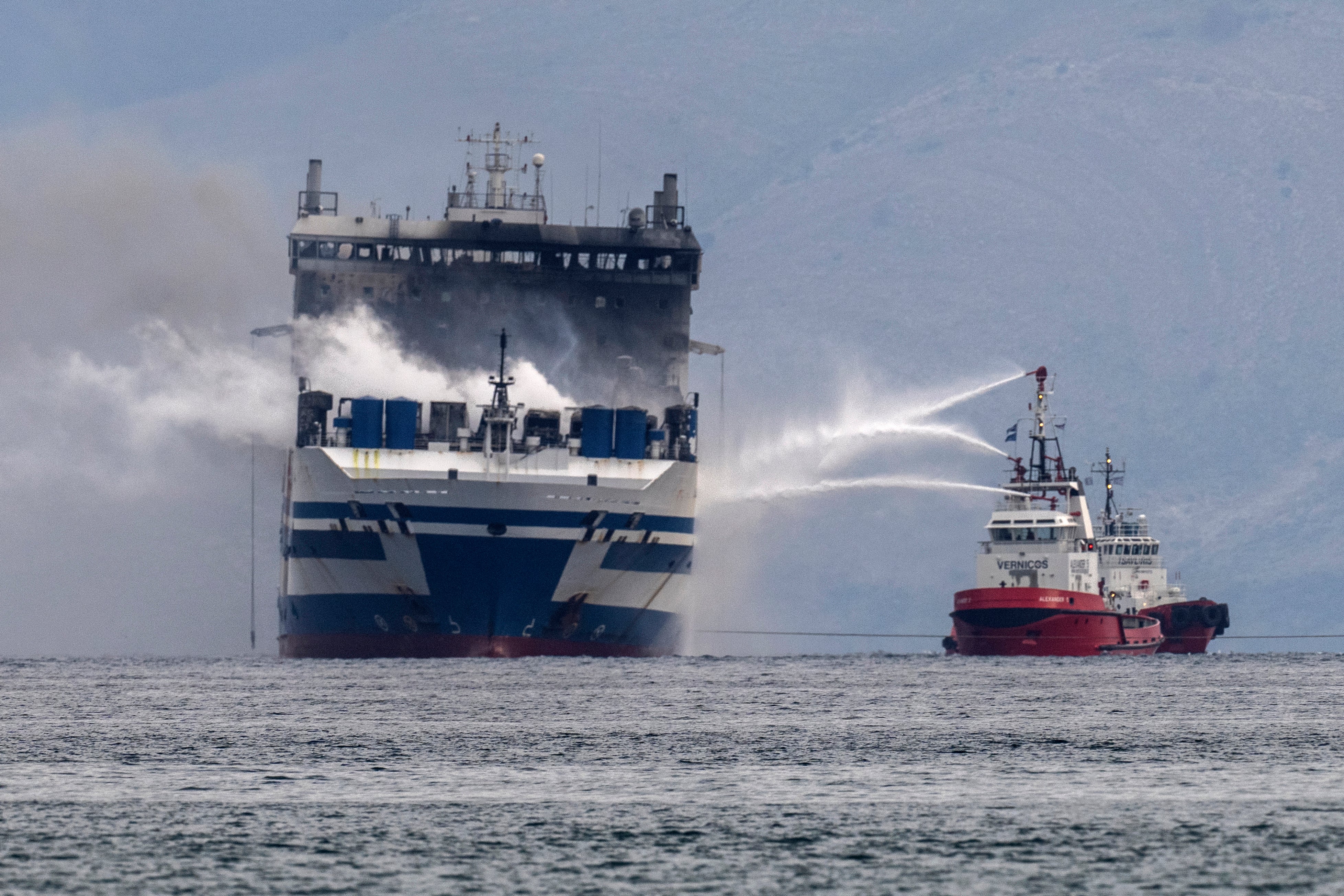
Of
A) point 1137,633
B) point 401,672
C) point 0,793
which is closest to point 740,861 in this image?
point 0,793

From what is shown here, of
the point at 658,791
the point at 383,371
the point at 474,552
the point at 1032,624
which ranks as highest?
the point at 383,371

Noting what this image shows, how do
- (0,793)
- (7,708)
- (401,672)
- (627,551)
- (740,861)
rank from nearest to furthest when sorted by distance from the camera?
(740,861), (0,793), (7,708), (401,672), (627,551)

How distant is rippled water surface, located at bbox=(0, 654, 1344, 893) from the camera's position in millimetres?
33188

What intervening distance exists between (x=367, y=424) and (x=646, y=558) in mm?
12580

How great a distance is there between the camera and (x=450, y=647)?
85812 millimetres

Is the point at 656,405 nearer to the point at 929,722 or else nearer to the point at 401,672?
the point at 401,672

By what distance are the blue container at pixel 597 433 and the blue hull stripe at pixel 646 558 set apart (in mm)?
3704

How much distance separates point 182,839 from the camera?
36281mm

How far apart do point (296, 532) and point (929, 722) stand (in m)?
36.6

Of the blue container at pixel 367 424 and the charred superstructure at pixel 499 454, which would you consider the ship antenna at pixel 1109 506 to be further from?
the blue container at pixel 367 424

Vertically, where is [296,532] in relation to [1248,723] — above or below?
above

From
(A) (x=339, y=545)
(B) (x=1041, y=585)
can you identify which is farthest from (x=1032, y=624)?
(A) (x=339, y=545)

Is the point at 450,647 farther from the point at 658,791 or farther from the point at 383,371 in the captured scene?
the point at 658,791

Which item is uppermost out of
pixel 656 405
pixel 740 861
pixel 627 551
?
pixel 656 405
